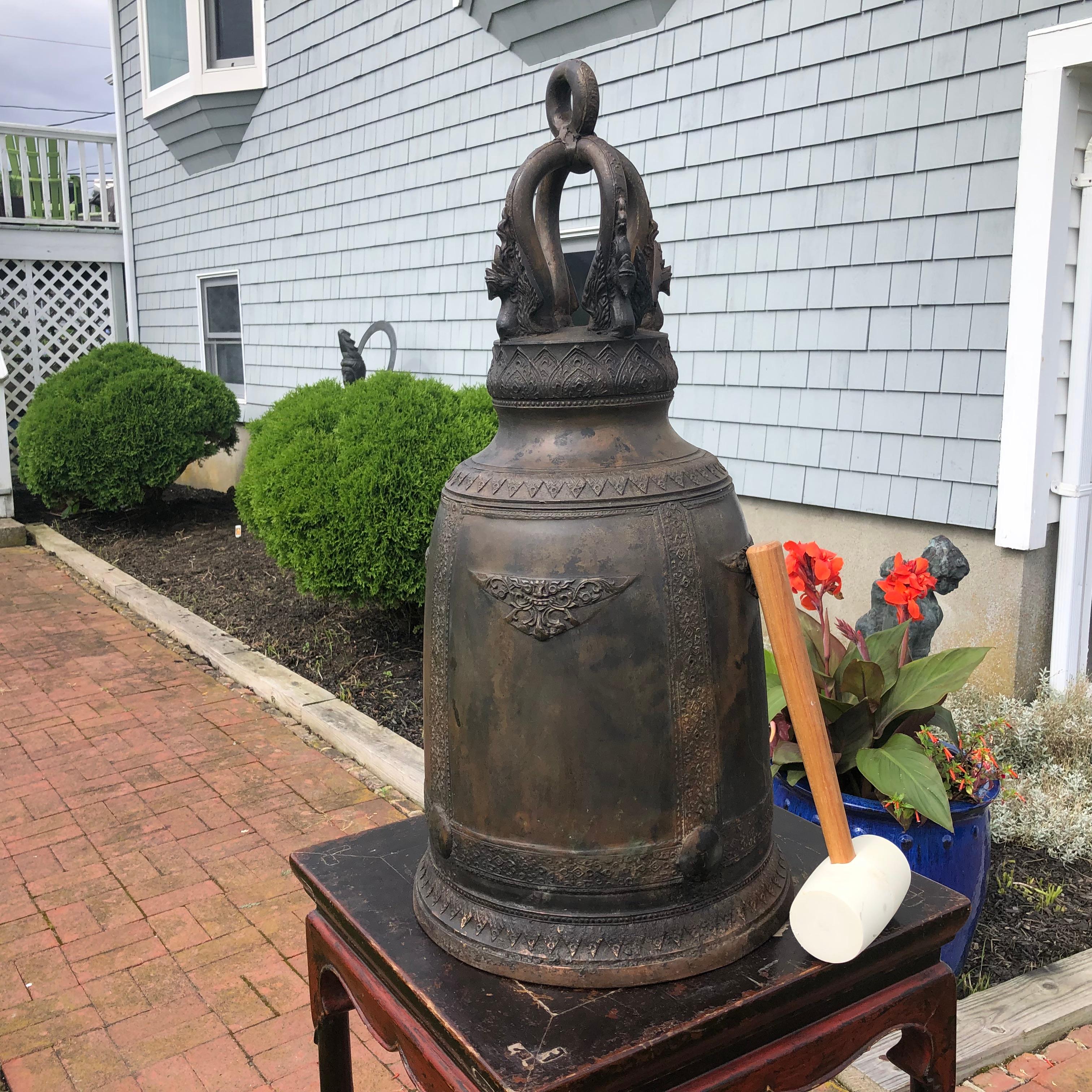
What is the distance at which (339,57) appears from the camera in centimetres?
858

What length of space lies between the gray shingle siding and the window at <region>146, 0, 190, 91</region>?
3.12 meters

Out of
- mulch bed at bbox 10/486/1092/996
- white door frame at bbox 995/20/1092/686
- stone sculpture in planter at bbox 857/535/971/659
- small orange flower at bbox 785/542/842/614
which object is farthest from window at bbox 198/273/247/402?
small orange flower at bbox 785/542/842/614

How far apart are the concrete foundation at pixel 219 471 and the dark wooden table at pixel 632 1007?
9.04 meters

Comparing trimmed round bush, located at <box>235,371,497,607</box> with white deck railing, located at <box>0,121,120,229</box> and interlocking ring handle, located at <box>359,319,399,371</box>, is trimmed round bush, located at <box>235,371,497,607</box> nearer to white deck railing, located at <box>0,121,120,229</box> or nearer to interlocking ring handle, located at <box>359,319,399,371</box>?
interlocking ring handle, located at <box>359,319,399,371</box>

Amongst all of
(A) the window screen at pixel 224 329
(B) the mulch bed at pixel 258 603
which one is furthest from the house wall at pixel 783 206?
(A) the window screen at pixel 224 329

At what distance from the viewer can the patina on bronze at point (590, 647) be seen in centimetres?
158

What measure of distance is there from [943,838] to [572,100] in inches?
85.4

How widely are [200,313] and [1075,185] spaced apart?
9.60 metres

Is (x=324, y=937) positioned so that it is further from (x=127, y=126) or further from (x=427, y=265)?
(x=127, y=126)

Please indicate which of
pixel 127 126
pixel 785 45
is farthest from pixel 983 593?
pixel 127 126

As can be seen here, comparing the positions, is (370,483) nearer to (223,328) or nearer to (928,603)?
(928,603)

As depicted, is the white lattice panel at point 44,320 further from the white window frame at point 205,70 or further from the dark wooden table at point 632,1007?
the dark wooden table at point 632,1007

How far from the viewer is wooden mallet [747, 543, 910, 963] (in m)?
1.55

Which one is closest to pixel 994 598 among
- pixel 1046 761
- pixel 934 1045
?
pixel 1046 761
